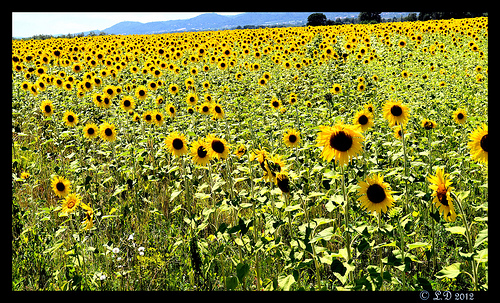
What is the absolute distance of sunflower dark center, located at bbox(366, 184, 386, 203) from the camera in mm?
2189

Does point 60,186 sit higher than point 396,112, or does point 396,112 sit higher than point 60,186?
point 396,112

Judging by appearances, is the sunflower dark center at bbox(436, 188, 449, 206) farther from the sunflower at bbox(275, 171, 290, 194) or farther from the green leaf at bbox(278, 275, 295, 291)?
the green leaf at bbox(278, 275, 295, 291)

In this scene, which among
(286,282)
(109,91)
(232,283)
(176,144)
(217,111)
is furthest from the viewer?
(109,91)

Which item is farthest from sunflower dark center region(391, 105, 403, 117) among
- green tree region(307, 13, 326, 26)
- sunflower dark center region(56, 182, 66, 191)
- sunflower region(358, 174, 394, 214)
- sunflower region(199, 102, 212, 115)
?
green tree region(307, 13, 326, 26)

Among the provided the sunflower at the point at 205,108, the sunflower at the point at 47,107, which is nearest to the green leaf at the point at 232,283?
the sunflower at the point at 205,108

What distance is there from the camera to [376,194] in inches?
86.3

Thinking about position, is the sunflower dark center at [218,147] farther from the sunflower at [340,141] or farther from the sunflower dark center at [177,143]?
the sunflower at [340,141]

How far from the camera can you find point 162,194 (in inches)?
164

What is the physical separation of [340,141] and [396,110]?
1.71 metres

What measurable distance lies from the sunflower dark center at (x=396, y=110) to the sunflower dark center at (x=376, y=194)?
57.4 inches

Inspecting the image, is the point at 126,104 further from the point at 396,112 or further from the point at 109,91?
the point at 396,112

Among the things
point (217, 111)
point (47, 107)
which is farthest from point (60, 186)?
point (47, 107)

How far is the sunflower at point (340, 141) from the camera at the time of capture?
1.99 m
